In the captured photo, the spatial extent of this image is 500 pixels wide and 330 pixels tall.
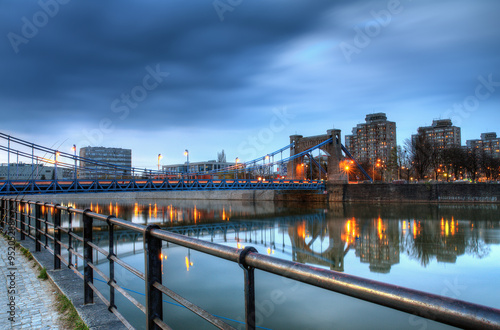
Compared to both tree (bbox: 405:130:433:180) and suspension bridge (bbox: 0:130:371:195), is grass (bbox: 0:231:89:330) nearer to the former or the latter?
suspension bridge (bbox: 0:130:371:195)

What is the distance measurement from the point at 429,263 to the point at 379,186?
1336 inches

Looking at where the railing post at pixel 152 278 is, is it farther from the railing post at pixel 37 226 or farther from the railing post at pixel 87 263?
the railing post at pixel 37 226

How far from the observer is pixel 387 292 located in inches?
41.8

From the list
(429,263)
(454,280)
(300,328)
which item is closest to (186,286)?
(300,328)

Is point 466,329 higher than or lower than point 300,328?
higher

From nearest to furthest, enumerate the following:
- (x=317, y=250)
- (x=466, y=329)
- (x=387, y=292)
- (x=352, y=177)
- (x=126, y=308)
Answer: (x=466, y=329) → (x=387, y=292) → (x=126, y=308) → (x=317, y=250) → (x=352, y=177)

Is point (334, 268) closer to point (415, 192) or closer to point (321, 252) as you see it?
point (321, 252)

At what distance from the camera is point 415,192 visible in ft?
140

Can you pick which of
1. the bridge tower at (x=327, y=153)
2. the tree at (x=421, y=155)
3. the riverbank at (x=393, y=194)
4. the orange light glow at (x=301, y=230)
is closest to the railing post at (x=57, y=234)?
the orange light glow at (x=301, y=230)

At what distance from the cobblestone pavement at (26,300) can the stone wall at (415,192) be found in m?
43.3

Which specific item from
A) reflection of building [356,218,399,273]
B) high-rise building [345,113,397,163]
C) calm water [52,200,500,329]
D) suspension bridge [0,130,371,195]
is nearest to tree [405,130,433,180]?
suspension bridge [0,130,371,195]

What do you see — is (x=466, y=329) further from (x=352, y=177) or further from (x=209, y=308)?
(x=352, y=177)

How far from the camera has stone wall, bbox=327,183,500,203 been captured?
39.5 m

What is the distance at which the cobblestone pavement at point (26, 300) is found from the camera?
3.60 metres
